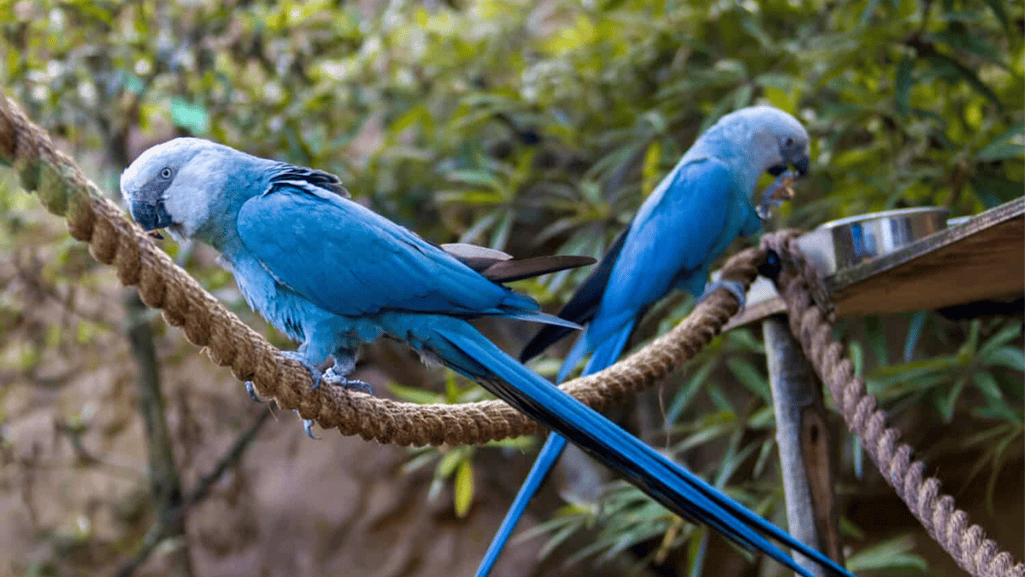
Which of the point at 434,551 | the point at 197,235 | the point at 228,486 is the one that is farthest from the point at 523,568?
the point at 197,235

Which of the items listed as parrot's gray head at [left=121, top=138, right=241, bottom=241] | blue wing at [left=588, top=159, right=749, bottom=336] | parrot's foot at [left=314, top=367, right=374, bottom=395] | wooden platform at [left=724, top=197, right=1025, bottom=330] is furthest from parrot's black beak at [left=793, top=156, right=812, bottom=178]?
parrot's gray head at [left=121, top=138, right=241, bottom=241]

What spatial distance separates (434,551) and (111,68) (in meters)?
1.70

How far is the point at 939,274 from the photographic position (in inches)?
52.0

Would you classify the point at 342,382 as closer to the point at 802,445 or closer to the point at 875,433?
the point at 875,433

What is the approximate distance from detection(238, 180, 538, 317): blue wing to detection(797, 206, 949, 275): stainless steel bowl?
60cm

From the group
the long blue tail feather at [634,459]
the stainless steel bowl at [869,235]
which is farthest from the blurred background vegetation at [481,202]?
the long blue tail feather at [634,459]

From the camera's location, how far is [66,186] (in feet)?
2.24

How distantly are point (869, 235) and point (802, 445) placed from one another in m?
0.35

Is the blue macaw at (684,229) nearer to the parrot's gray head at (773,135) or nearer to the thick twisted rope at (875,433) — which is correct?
the parrot's gray head at (773,135)

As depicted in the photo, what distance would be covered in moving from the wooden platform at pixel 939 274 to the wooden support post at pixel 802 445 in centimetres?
8

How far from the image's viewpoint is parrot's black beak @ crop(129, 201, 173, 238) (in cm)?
96

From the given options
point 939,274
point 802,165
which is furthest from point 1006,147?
point 939,274

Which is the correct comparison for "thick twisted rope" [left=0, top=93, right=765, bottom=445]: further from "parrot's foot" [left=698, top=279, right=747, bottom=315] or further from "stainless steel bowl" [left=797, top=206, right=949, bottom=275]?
"stainless steel bowl" [left=797, top=206, right=949, bottom=275]

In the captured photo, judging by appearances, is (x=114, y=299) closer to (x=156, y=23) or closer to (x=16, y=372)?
(x=16, y=372)
